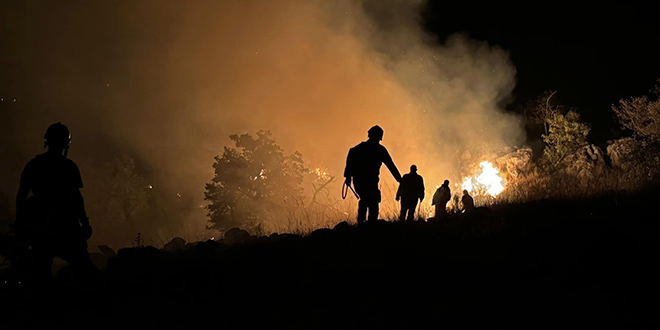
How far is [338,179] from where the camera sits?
29.7 metres

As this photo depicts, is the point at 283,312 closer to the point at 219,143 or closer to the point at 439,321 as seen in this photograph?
the point at 439,321

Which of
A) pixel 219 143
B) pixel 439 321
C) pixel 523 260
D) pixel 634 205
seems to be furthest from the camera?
pixel 219 143

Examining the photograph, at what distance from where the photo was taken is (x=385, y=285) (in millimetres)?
3057

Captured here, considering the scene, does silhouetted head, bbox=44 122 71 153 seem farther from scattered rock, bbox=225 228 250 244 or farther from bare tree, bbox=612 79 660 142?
bare tree, bbox=612 79 660 142

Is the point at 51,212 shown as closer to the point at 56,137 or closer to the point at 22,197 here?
the point at 22,197

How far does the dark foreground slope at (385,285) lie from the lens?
8.63 ft

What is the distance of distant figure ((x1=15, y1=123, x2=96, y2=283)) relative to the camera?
3121 mm

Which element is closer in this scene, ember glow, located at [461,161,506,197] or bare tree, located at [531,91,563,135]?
ember glow, located at [461,161,506,197]

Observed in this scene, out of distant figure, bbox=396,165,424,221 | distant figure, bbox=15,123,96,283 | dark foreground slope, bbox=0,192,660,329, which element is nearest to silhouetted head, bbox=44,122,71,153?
distant figure, bbox=15,123,96,283

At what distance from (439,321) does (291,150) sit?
31.1 metres

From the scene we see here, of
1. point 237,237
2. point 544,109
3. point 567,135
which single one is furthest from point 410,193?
point 544,109

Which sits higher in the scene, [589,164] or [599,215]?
[589,164]

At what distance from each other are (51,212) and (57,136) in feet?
2.06

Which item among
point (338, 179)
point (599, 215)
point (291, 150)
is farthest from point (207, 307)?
point (291, 150)
